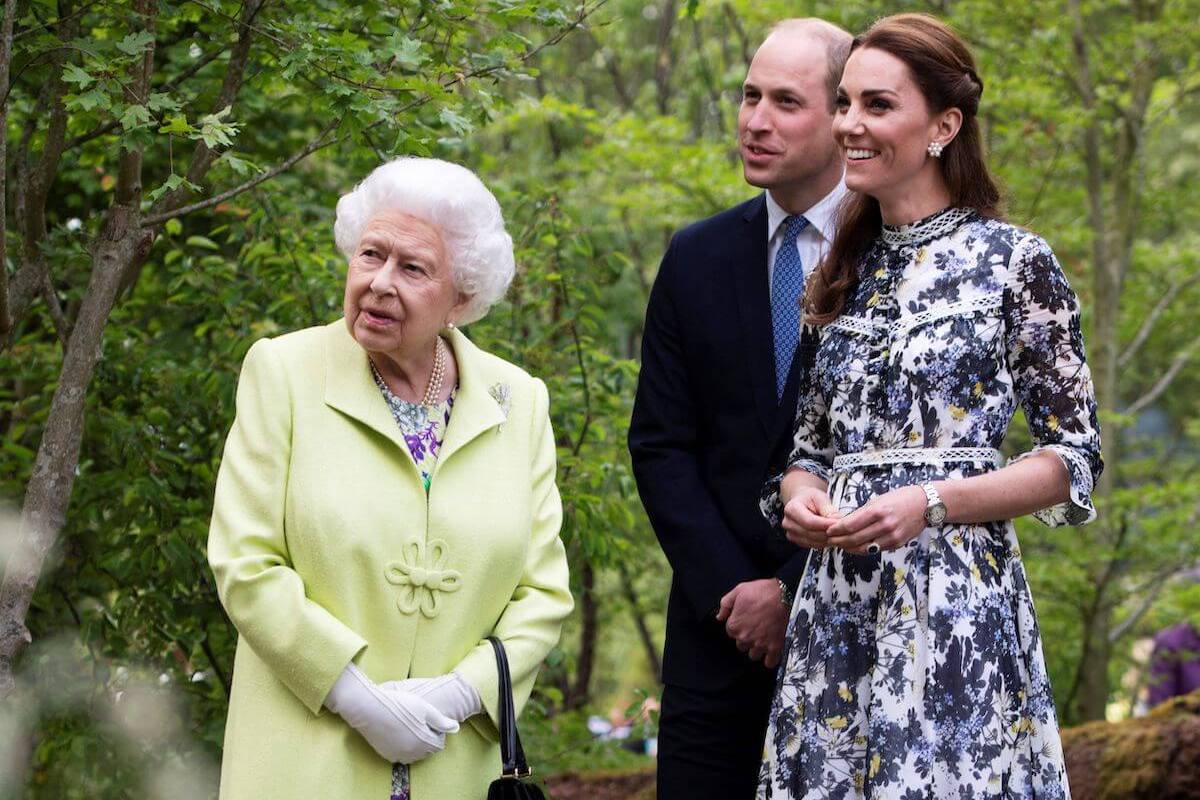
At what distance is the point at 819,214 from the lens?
10.5ft

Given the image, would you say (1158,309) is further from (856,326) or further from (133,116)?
(133,116)

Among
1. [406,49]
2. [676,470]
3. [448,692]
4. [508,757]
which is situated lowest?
[508,757]

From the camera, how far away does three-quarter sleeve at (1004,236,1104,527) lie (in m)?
2.55

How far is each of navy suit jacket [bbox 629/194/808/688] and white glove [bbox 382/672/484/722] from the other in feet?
2.03

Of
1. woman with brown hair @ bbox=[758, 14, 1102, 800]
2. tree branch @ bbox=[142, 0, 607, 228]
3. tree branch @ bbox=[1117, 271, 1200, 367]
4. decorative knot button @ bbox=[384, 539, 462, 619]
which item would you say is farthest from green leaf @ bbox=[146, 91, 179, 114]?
tree branch @ bbox=[1117, 271, 1200, 367]

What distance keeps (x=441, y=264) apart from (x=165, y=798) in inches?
81.7

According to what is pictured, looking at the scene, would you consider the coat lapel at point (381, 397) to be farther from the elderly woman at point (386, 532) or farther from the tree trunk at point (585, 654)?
the tree trunk at point (585, 654)

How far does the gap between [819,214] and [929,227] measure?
53cm

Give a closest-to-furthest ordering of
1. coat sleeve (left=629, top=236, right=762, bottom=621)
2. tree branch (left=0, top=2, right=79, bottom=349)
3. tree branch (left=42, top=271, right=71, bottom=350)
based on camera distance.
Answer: coat sleeve (left=629, top=236, right=762, bottom=621) → tree branch (left=0, top=2, right=79, bottom=349) → tree branch (left=42, top=271, right=71, bottom=350)

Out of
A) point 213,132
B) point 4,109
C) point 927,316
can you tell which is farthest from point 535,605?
point 4,109

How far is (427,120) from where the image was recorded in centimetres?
402

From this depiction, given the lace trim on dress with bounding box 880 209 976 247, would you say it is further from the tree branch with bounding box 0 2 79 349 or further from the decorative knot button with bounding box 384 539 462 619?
the tree branch with bounding box 0 2 79 349

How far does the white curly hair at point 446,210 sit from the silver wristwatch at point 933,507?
977 millimetres

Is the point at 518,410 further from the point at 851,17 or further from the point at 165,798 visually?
the point at 851,17
